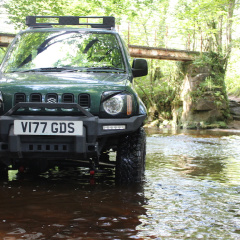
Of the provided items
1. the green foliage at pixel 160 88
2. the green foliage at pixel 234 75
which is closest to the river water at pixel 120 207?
the green foliage at pixel 160 88

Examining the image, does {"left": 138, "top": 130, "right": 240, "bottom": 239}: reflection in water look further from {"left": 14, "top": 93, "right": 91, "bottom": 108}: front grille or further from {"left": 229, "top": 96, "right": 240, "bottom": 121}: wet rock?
{"left": 229, "top": 96, "right": 240, "bottom": 121}: wet rock

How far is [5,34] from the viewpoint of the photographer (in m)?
24.5

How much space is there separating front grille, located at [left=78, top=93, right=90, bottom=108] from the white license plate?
304 millimetres

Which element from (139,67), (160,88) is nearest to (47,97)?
(139,67)

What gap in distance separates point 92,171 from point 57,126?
860 mm

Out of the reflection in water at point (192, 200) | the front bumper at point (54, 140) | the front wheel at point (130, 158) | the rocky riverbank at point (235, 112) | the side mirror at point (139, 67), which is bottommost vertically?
the rocky riverbank at point (235, 112)

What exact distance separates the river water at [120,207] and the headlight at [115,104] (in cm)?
86

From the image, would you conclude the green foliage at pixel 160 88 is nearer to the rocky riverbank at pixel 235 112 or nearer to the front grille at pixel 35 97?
the rocky riverbank at pixel 235 112

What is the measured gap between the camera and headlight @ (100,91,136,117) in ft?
14.3

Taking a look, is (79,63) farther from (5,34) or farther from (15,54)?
(5,34)

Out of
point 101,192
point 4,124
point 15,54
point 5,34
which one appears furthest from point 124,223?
point 5,34

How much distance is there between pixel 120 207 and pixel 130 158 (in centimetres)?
93

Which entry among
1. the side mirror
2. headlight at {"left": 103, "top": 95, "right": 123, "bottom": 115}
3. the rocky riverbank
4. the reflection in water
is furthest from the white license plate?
the rocky riverbank

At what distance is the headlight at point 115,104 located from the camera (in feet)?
14.3
